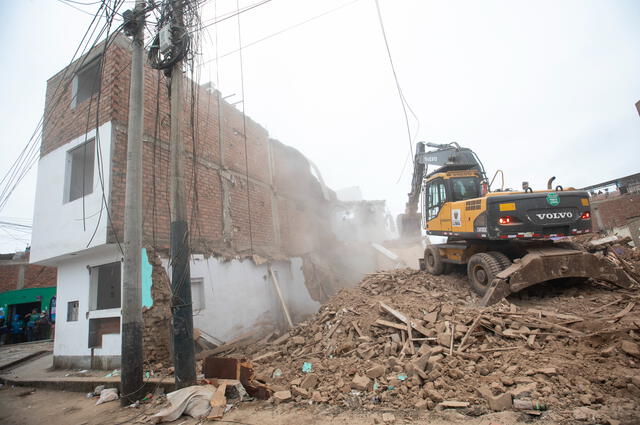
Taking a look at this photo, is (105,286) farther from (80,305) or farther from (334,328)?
(334,328)

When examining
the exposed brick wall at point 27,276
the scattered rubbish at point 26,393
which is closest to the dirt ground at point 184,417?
the scattered rubbish at point 26,393

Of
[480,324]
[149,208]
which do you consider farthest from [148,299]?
[480,324]

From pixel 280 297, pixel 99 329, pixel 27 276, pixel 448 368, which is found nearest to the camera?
pixel 448 368

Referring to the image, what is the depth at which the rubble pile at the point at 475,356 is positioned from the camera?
11.7ft

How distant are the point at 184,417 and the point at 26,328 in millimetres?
18435

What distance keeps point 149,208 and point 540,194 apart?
917 cm

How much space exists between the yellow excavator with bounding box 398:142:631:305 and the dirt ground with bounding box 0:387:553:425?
3431 millimetres

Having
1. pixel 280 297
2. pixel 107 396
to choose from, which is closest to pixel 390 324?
pixel 107 396

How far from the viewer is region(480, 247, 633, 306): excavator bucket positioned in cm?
612

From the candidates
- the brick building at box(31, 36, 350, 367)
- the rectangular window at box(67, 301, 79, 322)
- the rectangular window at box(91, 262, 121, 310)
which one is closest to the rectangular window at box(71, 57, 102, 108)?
the brick building at box(31, 36, 350, 367)

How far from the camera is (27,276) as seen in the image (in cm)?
2089

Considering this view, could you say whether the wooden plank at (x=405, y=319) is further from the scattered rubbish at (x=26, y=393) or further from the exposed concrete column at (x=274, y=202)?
the scattered rubbish at (x=26, y=393)

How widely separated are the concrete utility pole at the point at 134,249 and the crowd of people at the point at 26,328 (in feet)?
54.0

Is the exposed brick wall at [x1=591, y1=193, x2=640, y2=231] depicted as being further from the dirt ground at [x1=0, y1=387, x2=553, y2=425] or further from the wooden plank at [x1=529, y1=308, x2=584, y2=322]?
the dirt ground at [x1=0, y1=387, x2=553, y2=425]
